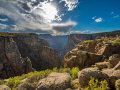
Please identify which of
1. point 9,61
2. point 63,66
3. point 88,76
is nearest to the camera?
point 88,76

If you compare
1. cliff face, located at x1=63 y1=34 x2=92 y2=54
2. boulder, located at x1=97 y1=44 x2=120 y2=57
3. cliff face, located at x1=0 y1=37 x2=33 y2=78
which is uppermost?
cliff face, located at x1=63 y1=34 x2=92 y2=54

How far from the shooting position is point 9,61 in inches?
1826

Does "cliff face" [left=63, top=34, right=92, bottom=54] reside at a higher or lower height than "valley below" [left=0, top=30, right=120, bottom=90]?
higher

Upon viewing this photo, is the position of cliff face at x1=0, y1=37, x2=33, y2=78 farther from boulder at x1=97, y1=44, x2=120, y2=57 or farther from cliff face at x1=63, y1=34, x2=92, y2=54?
cliff face at x1=63, y1=34, x2=92, y2=54

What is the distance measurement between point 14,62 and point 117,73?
55.5 metres

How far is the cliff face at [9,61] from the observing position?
146 feet

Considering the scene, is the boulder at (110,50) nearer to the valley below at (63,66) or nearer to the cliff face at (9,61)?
the valley below at (63,66)

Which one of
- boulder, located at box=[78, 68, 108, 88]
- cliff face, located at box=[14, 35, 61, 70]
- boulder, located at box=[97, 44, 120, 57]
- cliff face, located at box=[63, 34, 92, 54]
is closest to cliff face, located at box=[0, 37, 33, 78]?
cliff face, located at box=[14, 35, 61, 70]

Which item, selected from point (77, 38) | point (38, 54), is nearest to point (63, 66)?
point (38, 54)

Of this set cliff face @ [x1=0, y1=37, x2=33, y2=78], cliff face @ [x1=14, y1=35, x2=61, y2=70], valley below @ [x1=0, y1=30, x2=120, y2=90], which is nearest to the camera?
valley below @ [x1=0, y1=30, x2=120, y2=90]

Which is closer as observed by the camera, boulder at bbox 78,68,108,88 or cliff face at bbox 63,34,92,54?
boulder at bbox 78,68,108,88

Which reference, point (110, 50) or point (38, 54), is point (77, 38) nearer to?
point (38, 54)

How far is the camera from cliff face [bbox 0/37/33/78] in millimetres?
44438

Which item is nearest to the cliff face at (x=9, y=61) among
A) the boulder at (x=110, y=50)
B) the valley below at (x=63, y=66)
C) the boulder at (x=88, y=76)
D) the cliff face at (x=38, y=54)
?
the valley below at (x=63, y=66)
